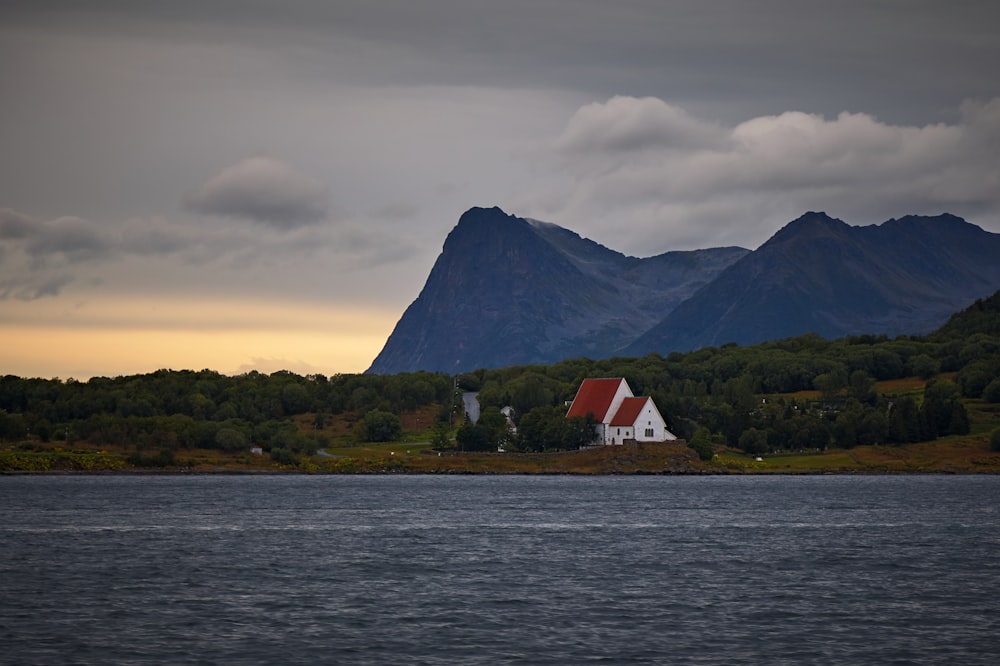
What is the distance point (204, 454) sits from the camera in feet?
646

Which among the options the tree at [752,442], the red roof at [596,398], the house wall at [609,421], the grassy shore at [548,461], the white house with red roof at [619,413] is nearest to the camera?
the grassy shore at [548,461]

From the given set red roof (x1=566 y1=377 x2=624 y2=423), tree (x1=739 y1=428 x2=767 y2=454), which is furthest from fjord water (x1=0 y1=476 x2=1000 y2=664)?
tree (x1=739 y1=428 x2=767 y2=454)

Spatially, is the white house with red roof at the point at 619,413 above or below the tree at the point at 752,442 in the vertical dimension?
above

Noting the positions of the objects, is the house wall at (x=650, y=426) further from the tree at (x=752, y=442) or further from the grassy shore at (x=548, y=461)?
the tree at (x=752, y=442)

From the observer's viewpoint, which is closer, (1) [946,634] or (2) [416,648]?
(2) [416,648]

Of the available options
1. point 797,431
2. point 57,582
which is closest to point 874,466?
point 797,431

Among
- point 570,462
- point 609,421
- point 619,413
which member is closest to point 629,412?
point 619,413

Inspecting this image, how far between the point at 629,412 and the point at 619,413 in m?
2.09

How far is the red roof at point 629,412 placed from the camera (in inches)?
7180

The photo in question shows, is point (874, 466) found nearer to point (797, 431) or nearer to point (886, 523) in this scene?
point (797, 431)

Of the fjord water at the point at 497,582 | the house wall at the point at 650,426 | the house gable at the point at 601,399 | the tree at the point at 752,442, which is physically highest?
the house gable at the point at 601,399

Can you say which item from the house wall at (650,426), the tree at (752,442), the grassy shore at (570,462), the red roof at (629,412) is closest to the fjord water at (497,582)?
the grassy shore at (570,462)

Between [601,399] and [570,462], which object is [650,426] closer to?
[601,399]

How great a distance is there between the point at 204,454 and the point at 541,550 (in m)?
132
